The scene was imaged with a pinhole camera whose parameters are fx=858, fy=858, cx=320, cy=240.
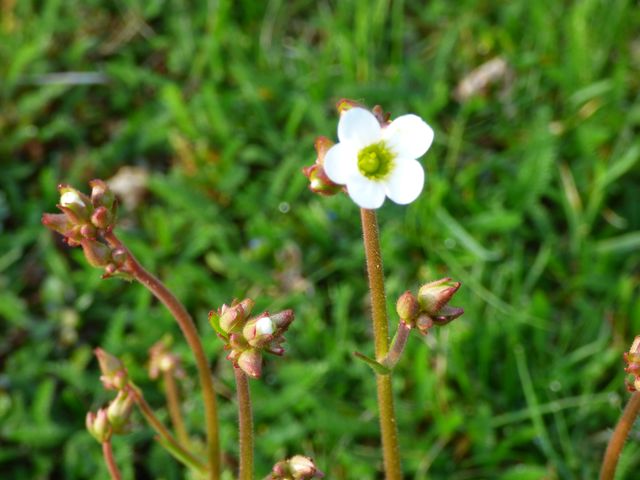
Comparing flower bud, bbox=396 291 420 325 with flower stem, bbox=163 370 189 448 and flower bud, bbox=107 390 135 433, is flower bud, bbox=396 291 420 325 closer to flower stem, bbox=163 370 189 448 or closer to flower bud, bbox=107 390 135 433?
flower bud, bbox=107 390 135 433

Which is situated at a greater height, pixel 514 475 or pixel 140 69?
pixel 140 69

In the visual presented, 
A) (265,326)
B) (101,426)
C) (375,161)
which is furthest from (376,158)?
(101,426)

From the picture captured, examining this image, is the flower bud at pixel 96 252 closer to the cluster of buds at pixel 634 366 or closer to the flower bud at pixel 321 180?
the flower bud at pixel 321 180

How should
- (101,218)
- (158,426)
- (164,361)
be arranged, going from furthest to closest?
(164,361) < (158,426) < (101,218)

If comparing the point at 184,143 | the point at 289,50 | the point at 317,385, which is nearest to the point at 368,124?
the point at 317,385

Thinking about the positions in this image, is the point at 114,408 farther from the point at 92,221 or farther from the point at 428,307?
the point at 428,307

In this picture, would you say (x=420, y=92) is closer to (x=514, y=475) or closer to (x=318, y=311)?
(x=318, y=311)

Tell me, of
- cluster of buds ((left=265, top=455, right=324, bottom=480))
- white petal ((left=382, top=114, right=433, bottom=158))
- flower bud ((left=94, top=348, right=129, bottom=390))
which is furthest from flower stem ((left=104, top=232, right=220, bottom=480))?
white petal ((left=382, top=114, right=433, bottom=158))
